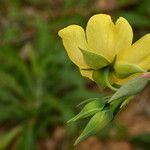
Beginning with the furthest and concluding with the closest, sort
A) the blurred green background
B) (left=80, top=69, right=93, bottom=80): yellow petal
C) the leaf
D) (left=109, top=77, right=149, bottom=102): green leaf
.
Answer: the blurred green background < the leaf < (left=80, top=69, right=93, bottom=80): yellow petal < (left=109, top=77, right=149, bottom=102): green leaf

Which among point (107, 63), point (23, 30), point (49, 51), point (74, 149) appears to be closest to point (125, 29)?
point (107, 63)

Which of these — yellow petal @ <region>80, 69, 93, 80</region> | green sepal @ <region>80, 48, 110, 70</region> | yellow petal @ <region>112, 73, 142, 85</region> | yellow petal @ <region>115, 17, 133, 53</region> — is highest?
yellow petal @ <region>115, 17, 133, 53</region>

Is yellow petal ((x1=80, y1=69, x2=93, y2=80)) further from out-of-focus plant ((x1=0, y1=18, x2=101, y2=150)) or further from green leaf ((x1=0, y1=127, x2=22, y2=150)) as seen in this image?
green leaf ((x1=0, y1=127, x2=22, y2=150))

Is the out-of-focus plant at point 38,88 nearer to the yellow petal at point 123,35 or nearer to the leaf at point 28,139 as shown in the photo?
the leaf at point 28,139

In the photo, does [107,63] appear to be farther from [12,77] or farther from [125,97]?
[12,77]

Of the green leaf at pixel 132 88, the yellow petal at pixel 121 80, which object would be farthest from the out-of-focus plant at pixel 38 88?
the green leaf at pixel 132 88

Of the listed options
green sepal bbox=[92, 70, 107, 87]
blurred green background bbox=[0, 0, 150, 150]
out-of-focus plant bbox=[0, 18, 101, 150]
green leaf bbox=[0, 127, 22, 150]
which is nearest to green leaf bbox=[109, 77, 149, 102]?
green sepal bbox=[92, 70, 107, 87]

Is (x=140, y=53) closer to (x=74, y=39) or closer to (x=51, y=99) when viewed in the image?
(x=74, y=39)
